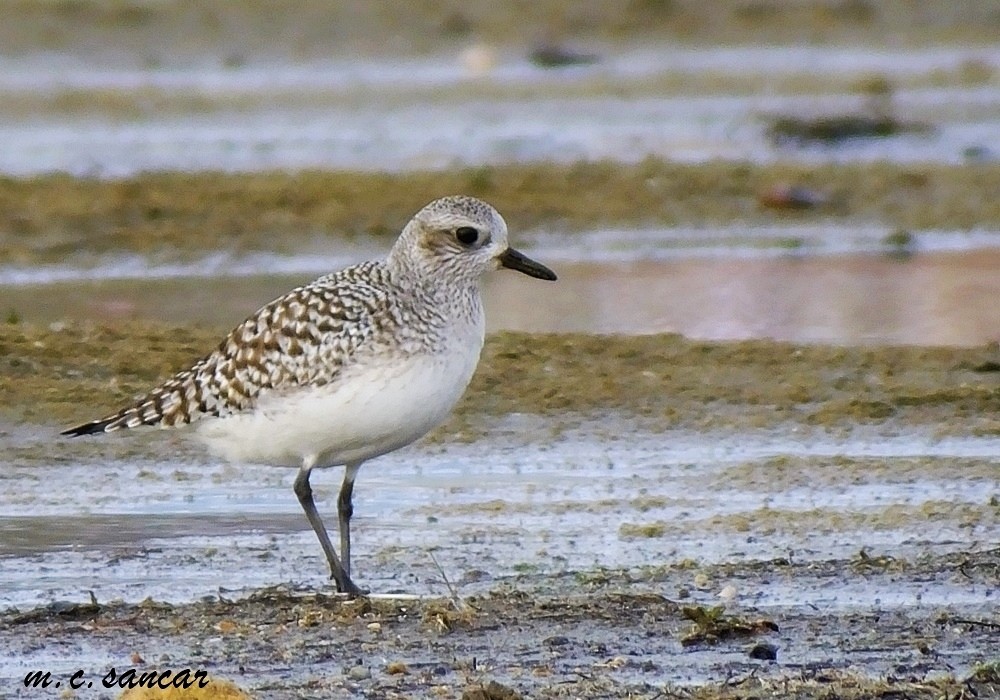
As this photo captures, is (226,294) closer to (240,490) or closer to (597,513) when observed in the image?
(240,490)

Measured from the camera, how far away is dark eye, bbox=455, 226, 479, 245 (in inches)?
299

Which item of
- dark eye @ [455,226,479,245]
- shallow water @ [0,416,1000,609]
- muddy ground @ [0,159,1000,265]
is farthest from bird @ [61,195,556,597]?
muddy ground @ [0,159,1000,265]

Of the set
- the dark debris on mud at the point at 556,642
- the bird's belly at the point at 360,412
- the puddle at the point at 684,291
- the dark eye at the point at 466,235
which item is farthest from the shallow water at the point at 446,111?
the dark debris on mud at the point at 556,642

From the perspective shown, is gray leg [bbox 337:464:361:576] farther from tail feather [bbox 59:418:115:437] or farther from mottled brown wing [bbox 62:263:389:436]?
tail feather [bbox 59:418:115:437]

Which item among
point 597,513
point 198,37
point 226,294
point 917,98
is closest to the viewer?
point 597,513

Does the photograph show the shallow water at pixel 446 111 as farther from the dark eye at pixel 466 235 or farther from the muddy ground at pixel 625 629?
the dark eye at pixel 466 235

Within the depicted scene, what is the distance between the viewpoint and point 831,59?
82.3 feet

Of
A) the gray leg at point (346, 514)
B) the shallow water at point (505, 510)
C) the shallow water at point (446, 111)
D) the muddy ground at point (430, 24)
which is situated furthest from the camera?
the muddy ground at point (430, 24)

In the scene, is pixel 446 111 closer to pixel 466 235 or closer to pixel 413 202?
pixel 413 202

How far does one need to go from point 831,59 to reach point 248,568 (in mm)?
18549

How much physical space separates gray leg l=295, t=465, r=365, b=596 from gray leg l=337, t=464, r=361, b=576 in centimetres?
4

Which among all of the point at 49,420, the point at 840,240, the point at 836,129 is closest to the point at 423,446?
the point at 49,420

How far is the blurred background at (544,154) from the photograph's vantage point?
13445 mm

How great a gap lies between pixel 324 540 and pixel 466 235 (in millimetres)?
1175
